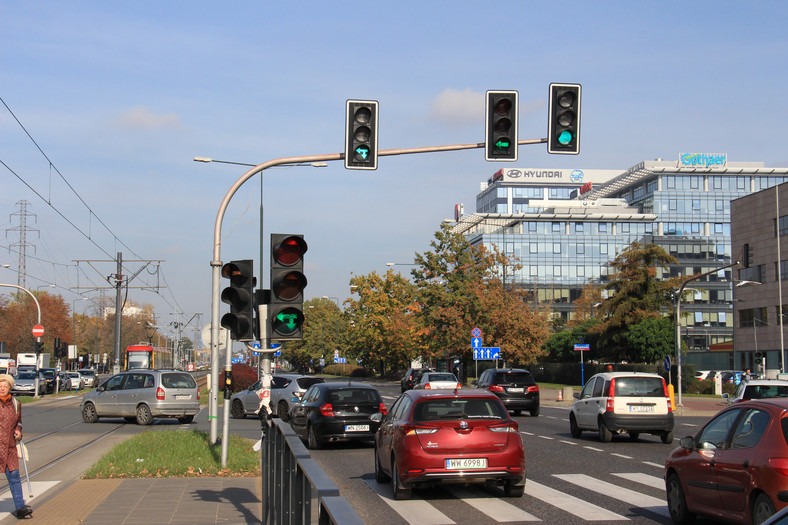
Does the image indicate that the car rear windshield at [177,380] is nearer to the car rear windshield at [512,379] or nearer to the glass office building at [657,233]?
the car rear windshield at [512,379]

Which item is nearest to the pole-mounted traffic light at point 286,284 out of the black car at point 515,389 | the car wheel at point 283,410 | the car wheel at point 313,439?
the car wheel at point 313,439

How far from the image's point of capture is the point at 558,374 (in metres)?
74.4

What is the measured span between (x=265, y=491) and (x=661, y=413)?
568 inches

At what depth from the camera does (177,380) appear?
28.2 meters

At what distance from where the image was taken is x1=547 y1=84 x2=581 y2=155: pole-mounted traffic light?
13.5 metres

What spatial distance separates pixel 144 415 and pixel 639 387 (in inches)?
617

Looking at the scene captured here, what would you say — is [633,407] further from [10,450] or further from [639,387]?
[10,450]

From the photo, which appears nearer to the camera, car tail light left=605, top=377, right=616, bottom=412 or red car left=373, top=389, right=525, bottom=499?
red car left=373, top=389, right=525, bottom=499

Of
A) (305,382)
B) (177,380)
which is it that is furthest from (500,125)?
(177,380)

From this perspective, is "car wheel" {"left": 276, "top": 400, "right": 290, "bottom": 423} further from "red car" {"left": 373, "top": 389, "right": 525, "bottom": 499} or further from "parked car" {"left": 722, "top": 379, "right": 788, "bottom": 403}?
"red car" {"left": 373, "top": 389, "right": 525, "bottom": 499}

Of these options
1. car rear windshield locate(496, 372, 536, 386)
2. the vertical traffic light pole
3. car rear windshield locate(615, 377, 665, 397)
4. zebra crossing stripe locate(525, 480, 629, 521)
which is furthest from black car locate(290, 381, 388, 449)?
car rear windshield locate(496, 372, 536, 386)

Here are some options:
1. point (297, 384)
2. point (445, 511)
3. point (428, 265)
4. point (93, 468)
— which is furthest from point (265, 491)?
point (428, 265)

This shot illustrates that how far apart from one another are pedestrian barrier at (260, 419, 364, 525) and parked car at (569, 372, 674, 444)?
1341cm

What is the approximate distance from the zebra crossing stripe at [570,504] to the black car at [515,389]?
18.6 metres
